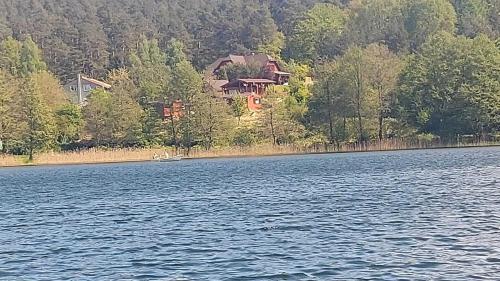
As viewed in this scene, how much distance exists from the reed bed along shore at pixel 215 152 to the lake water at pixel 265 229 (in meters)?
32.4

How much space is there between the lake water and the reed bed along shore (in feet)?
106

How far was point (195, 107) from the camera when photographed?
9656 cm

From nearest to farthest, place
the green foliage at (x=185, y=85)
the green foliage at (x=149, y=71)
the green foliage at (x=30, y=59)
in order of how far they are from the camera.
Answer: the green foliage at (x=185, y=85), the green foliage at (x=149, y=71), the green foliage at (x=30, y=59)

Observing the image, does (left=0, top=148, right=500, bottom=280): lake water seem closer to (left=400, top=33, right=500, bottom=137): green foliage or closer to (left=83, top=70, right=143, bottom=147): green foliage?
(left=400, top=33, right=500, bottom=137): green foliage

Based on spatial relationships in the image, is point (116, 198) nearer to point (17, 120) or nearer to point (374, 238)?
point (374, 238)

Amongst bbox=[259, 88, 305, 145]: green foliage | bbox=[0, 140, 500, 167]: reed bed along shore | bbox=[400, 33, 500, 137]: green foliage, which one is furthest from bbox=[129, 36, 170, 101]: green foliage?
bbox=[400, 33, 500, 137]: green foliage

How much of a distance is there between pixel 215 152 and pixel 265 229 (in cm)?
6335

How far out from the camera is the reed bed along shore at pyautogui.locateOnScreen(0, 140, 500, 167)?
85312mm

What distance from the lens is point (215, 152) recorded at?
90688 millimetres

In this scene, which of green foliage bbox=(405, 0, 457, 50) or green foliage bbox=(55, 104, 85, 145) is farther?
green foliage bbox=(405, 0, 457, 50)

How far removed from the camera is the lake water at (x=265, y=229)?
20.4 meters

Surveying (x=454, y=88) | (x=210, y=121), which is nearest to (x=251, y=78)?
(x=210, y=121)

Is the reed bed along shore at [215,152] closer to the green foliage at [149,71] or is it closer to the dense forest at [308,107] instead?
the dense forest at [308,107]

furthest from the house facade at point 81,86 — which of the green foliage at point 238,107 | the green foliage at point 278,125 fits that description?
the green foliage at point 278,125
